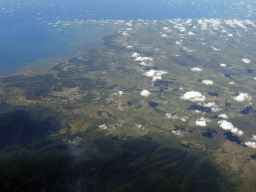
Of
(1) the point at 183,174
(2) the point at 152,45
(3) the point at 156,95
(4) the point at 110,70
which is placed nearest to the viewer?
(1) the point at 183,174

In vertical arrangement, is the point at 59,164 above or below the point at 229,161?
above

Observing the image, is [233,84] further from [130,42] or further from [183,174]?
[130,42]

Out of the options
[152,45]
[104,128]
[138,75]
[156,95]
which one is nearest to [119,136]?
[104,128]

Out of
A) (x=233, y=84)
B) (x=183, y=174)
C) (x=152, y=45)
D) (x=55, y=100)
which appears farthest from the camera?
(x=152, y=45)

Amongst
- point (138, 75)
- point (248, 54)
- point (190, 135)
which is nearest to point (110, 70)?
point (138, 75)

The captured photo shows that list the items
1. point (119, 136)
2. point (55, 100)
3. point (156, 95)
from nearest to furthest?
point (119, 136)
point (55, 100)
point (156, 95)

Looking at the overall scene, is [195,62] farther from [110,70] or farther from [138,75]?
[110,70]

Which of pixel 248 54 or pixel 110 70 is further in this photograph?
pixel 248 54

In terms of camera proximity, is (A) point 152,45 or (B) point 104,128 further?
(A) point 152,45

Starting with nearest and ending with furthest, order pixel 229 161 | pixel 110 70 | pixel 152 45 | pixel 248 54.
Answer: pixel 229 161, pixel 110 70, pixel 248 54, pixel 152 45
